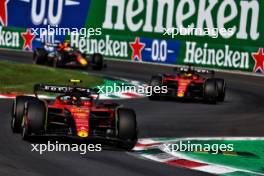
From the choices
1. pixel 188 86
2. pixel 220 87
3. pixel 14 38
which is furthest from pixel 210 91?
pixel 14 38

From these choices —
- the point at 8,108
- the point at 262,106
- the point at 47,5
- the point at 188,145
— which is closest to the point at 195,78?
the point at 262,106

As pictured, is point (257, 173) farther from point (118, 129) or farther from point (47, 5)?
point (47, 5)

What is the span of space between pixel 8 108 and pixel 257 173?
7148mm

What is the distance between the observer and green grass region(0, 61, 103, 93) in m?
20.9

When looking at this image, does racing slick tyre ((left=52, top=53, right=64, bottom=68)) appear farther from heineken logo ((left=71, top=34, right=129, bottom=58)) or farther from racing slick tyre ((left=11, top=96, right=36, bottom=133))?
racing slick tyre ((left=11, top=96, right=36, bottom=133))

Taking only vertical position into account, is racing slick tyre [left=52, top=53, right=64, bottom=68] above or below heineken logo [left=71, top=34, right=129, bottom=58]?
below

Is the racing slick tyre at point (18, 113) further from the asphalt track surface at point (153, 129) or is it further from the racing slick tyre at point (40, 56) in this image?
the racing slick tyre at point (40, 56)

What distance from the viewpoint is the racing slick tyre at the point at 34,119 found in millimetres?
11312

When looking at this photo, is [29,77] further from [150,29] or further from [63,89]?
[63,89]

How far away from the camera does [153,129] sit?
1436 centimetres

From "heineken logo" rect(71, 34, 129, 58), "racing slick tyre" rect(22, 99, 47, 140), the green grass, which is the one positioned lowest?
the green grass

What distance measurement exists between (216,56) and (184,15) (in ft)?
8.38

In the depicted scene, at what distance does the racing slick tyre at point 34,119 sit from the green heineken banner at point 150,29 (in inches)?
788

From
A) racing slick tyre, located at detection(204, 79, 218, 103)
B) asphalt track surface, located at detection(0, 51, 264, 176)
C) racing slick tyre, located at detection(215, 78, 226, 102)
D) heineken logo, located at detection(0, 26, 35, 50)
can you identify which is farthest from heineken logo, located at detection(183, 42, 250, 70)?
racing slick tyre, located at detection(204, 79, 218, 103)
